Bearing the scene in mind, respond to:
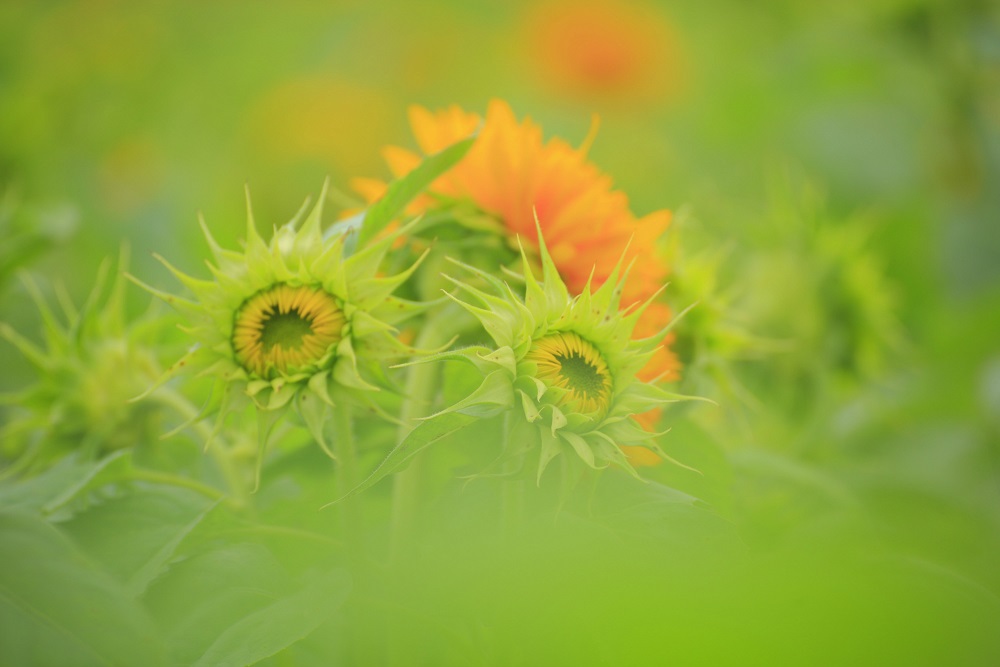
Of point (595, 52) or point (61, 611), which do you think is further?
point (595, 52)

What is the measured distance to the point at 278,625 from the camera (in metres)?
0.28

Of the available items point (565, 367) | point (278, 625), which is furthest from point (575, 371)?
point (278, 625)

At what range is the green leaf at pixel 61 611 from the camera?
9.8 inches

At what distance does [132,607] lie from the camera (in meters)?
0.25

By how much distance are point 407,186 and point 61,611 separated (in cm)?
16

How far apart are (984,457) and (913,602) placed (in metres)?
0.56

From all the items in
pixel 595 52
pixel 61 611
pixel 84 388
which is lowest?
pixel 61 611

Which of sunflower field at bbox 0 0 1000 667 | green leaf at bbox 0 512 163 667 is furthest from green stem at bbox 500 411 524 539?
green leaf at bbox 0 512 163 667

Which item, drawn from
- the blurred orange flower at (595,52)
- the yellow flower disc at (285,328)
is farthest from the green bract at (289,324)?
the blurred orange flower at (595,52)

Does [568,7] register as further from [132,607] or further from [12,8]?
[132,607]

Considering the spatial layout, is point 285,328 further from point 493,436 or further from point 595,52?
point 595,52

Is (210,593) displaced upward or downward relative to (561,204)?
downward

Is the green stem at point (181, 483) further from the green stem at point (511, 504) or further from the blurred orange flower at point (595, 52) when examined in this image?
the blurred orange flower at point (595, 52)

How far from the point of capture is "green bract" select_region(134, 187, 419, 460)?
10.9 inches
